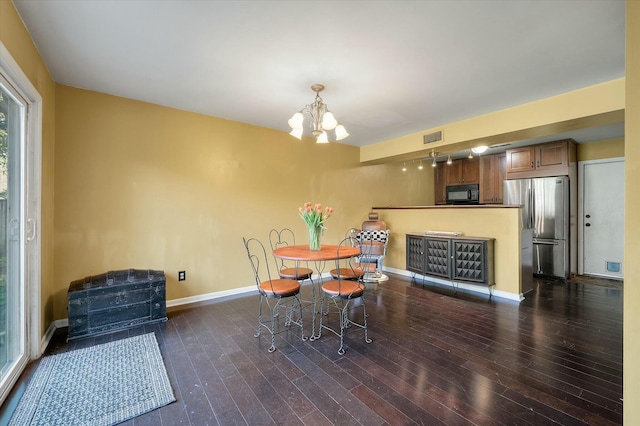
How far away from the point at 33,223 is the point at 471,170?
7.15 metres

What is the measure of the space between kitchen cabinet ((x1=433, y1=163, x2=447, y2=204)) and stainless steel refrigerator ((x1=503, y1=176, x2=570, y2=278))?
1.80 meters

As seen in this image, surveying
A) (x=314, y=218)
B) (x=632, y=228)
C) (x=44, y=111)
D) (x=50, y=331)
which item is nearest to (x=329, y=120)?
(x=314, y=218)

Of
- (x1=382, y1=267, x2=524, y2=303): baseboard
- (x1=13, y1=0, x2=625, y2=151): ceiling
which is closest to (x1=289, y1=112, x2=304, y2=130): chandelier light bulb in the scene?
(x1=13, y1=0, x2=625, y2=151): ceiling

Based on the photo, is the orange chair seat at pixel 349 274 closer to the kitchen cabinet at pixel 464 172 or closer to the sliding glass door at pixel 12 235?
the sliding glass door at pixel 12 235

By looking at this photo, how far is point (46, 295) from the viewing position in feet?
8.52

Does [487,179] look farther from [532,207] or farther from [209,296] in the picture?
A: [209,296]

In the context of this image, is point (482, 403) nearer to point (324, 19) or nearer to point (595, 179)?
Answer: point (324, 19)

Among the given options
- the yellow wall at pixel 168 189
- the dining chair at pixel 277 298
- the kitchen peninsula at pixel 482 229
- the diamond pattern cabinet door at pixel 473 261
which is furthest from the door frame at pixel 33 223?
the kitchen peninsula at pixel 482 229

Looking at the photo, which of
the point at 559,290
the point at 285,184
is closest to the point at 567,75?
the point at 559,290

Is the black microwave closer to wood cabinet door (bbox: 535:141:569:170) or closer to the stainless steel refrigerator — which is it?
the stainless steel refrigerator

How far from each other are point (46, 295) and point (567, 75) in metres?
5.23

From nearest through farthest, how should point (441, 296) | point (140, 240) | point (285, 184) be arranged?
point (140, 240)
point (441, 296)
point (285, 184)

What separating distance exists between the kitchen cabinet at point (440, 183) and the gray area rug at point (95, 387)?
21.6 feet

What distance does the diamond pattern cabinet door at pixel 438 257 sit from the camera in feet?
13.6
